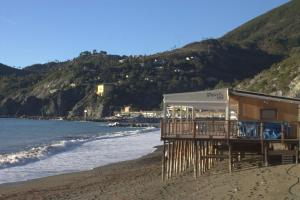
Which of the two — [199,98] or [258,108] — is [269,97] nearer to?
[258,108]

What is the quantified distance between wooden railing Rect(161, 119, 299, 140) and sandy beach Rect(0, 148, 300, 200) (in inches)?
53.2

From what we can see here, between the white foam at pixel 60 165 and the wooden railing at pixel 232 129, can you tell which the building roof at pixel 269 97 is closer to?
the wooden railing at pixel 232 129

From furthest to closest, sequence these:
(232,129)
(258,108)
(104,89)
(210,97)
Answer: (104,89)
(258,108)
(210,97)
(232,129)

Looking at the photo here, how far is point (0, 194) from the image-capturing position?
71.7ft

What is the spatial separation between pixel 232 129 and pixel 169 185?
12.7ft

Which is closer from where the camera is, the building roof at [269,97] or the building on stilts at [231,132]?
the building on stilts at [231,132]

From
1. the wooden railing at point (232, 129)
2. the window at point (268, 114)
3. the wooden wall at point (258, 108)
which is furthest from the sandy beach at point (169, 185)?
the window at point (268, 114)

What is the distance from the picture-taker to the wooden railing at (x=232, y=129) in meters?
22.0

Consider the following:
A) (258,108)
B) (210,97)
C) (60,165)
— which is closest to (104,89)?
(60,165)

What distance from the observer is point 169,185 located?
20.0 metres

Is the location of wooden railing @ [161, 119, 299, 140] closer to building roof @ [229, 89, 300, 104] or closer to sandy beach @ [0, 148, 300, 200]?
sandy beach @ [0, 148, 300, 200]

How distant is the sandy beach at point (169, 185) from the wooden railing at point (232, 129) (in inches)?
53.2

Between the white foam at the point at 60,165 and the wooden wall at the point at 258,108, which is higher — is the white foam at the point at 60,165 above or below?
below

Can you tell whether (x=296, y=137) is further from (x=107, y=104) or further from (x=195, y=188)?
(x=107, y=104)
